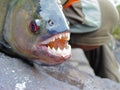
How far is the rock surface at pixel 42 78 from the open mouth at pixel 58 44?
177 mm

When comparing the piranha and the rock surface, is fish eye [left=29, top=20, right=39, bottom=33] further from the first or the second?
the rock surface

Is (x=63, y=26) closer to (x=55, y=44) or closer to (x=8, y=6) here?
(x=55, y=44)

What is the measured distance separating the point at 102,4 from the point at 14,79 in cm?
117

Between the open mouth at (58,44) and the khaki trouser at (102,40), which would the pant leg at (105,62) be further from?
the open mouth at (58,44)

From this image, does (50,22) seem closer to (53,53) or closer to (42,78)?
(53,53)

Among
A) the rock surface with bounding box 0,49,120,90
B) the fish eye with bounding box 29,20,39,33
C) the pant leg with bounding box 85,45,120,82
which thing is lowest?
the pant leg with bounding box 85,45,120,82

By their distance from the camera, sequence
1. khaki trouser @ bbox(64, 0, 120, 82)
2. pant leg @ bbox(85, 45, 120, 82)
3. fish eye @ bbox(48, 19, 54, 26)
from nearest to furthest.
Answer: fish eye @ bbox(48, 19, 54, 26), khaki trouser @ bbox(64, 0, 120, 82), pant leg @ bbox(85, 45, 120, 82)

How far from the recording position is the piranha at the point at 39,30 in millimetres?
1530

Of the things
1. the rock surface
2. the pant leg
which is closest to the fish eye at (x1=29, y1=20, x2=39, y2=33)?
the rock surface

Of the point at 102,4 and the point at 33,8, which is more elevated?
the point at 33,8

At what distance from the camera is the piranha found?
1.53 meters

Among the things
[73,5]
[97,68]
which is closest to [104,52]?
[97,68]

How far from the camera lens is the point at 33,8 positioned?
5.19 feet

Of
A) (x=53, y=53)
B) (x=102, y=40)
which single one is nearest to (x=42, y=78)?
(x=53, y=53)
